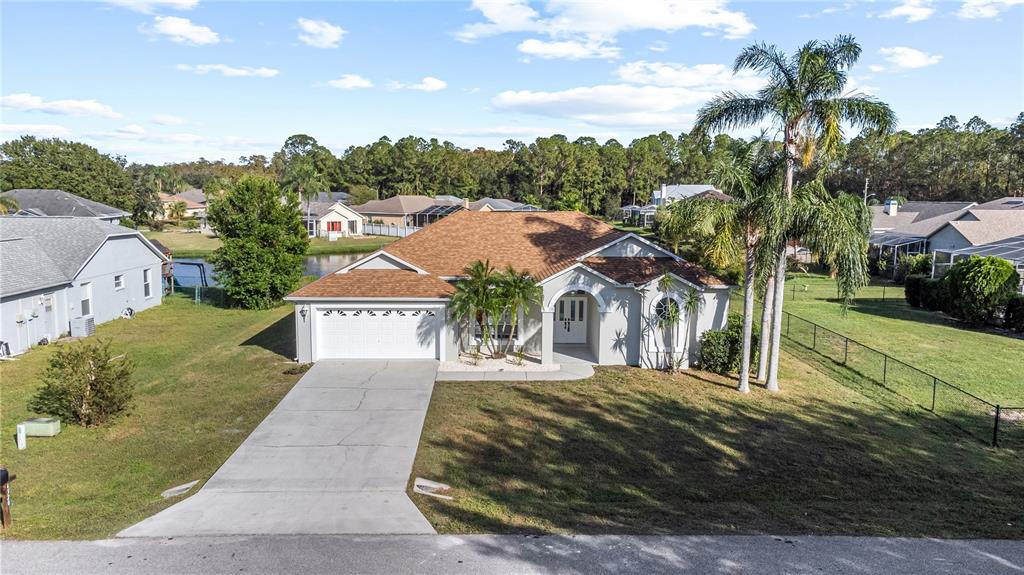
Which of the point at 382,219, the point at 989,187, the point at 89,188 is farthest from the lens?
the point at 382,219

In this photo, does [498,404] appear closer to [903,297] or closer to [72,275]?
[72,275]

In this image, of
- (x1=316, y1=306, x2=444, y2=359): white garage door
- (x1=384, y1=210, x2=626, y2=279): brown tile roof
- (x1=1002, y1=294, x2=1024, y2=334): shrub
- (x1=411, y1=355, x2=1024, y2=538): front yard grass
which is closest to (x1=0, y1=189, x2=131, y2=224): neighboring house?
(x1=384, y1=210, x2=626, y2=279): brown tile roof

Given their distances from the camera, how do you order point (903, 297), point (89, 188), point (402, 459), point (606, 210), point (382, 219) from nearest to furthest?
point (402, 459), point (903, 297), point (89, 188), point (382, 219), point (606, 210)

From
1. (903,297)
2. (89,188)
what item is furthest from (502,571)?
(89,188)

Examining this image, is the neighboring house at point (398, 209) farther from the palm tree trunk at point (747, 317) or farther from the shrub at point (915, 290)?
the palm tree trunk at point (747, 317)

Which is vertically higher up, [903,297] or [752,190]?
[752,190]

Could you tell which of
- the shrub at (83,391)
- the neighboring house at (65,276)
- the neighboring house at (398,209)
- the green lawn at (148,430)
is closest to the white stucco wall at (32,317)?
the neighboring house at (65,276)

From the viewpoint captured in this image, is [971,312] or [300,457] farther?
[971,312]
